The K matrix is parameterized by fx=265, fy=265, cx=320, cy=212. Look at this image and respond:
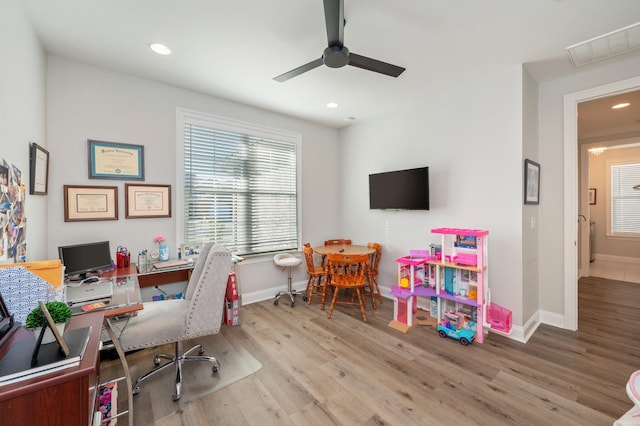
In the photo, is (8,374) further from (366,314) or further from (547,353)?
(547,353)

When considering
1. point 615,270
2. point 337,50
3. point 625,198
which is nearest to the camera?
point 337,50

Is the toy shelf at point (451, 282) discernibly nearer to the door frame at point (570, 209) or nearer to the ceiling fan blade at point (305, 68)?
the door frame at point (570, 209)

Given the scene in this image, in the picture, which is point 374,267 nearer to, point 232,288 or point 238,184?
point 232,288

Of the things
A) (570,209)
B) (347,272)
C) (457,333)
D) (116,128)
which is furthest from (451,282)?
(116,128)

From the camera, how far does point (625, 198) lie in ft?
18.6

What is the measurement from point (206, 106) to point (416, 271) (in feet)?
10.8

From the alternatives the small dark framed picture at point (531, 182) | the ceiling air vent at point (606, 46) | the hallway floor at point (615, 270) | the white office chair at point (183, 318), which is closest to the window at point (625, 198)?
the hallway floor at point (615, 270)

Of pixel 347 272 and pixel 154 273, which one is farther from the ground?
pixel 154 273

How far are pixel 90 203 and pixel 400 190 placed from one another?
11.5 ft

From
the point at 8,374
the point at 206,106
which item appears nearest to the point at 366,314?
the point at 8,374

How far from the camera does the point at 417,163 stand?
355 cm

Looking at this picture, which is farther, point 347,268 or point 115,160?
point 347,268

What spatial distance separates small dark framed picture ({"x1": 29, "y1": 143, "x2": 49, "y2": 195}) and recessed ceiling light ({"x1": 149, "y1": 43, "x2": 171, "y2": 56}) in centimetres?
120

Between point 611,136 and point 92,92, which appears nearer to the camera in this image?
point 92,92
